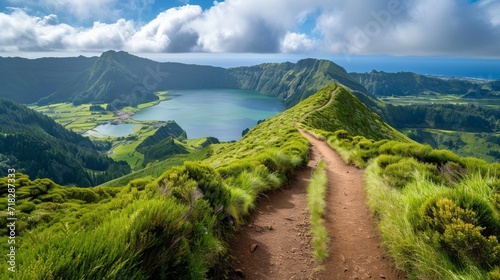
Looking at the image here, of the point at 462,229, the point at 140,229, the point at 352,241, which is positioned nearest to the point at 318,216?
the point at 352,241

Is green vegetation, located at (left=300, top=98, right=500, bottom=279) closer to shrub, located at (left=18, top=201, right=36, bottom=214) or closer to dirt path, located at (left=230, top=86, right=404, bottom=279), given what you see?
dirt path, located at (left=230, top=86, right=404, bottom=279)

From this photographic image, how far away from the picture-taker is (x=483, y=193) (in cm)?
669

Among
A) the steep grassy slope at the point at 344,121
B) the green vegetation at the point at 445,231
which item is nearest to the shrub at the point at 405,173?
the green vegetation at the point at 445,231

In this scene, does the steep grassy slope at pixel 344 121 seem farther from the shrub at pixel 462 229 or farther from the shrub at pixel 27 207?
the shrub at pixel 462 229

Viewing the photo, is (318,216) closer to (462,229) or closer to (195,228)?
(462,229)

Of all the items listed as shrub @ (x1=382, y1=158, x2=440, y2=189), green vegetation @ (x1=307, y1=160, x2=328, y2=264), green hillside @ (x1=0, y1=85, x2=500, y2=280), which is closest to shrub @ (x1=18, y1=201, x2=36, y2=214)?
green hillside @ (x1=0, y1=85, x2=500, y2=280)

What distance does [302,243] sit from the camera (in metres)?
7.84

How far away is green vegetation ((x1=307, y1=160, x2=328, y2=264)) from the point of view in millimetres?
7260

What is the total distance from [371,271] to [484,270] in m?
2.56

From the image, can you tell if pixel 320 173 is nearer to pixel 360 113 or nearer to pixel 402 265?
pixel 402 265

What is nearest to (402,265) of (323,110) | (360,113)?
(323,110)

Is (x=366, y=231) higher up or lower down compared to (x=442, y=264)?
lower down

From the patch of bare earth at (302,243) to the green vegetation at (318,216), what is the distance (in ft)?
0.58

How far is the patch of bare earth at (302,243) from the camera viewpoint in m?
6.44
